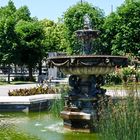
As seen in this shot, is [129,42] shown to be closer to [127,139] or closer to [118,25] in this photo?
[118,25]

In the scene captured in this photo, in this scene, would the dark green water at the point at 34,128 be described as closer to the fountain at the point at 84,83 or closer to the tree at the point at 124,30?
the fountain at the point at 84,83

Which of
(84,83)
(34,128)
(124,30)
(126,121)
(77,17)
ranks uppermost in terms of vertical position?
(77,17)

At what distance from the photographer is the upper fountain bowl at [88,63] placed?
11.5 metres

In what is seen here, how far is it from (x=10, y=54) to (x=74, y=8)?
9.02 m

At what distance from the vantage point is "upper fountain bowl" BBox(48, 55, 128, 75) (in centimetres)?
1146

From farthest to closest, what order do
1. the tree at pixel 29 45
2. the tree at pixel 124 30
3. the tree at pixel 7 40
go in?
the tree at pixel 29 45
the tree at pixel 7 40
the tree at pixel 124 30

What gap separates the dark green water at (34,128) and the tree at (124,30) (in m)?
27.0

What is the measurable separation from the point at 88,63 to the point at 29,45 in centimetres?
3622

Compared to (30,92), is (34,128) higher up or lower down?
lower down

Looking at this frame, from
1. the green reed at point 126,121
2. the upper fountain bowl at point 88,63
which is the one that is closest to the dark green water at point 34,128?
the upper fountain bowl at point 88,63

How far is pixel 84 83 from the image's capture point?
40.8 ft

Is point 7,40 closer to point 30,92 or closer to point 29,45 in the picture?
point 29,45

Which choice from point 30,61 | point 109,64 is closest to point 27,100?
point 109,64

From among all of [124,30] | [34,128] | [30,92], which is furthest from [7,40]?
[34,128]
